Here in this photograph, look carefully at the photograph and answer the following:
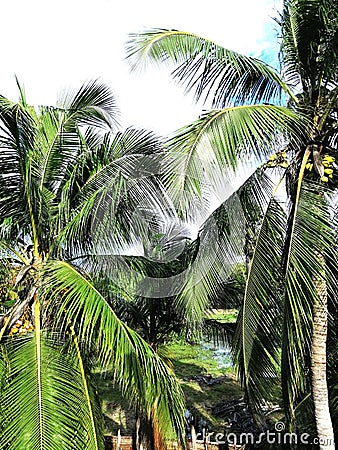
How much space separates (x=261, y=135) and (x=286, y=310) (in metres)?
1.57

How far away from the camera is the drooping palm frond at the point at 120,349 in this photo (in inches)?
170

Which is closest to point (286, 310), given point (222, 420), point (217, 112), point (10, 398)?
point (217, 112)

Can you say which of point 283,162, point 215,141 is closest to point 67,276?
point 215,141

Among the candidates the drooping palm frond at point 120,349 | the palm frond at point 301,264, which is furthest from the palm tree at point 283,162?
the drooping palm frond at point 120,349

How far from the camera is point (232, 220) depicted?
18.9 feet

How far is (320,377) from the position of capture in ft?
16.9

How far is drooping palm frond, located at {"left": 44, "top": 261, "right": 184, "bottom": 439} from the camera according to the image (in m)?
4.31

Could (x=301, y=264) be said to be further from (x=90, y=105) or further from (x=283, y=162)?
(x=90, y=105)

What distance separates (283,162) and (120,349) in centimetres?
254

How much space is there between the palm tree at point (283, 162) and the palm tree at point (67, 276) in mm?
1034

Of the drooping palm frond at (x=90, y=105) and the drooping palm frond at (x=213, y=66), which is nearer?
the drooping palm frond at (x=213, y=66)

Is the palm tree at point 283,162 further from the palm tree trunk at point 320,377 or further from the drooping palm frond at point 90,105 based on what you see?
the drooping palm frond at point 90,105

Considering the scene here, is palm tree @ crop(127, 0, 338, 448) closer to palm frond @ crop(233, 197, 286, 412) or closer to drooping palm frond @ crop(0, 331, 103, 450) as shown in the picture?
palm frond @ crop(233, 197, 286, 412)

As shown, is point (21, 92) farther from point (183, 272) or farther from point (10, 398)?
point (10, 398)
